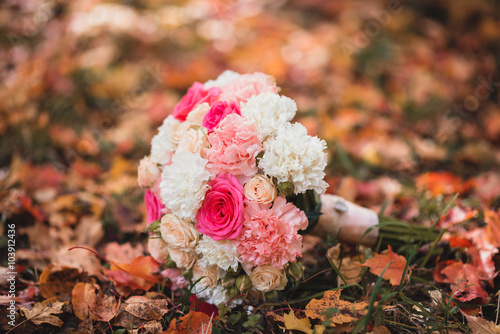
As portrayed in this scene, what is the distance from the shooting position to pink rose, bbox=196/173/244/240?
3.61ft

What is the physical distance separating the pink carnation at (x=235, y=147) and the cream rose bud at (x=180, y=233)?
7.5 inches

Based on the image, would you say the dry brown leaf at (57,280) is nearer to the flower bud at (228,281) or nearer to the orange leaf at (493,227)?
the flower bud at (228,281)

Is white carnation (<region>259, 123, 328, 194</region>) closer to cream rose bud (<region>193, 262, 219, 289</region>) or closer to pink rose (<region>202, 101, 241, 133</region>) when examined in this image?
pink rose (<region>202, 101, 241, 133</region>)

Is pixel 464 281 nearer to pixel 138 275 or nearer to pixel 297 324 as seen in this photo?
pixel 297 324

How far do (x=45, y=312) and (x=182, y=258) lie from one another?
504 millimetres

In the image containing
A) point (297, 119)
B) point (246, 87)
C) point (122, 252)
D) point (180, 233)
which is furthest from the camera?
point (297, 119)

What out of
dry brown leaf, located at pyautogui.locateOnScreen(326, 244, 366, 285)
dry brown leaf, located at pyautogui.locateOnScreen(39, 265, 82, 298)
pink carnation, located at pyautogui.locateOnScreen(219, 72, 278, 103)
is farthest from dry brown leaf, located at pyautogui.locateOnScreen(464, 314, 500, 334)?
dry brown leaf, located at pyautogui.locateOnScreen(39, 265, 82, 298)

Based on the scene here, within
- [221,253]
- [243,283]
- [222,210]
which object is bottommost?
[243,283]

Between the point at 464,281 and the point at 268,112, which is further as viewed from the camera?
the point at 464,281

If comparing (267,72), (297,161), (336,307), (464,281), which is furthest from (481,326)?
(267,72)

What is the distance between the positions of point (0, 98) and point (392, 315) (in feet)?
8.83

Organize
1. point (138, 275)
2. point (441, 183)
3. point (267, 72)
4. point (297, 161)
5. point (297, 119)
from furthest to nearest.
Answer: point (267, 72), point (297, 119), point (441, 183), point (138, 275), point (297, 161)

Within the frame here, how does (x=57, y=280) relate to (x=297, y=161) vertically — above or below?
below

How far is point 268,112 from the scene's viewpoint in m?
1.17
